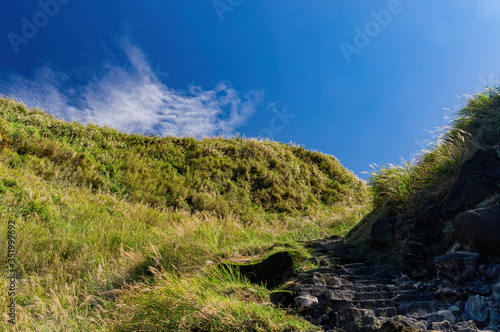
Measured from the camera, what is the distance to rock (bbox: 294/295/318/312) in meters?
3.41

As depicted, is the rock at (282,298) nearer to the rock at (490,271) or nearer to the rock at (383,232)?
the rock at (490,271)

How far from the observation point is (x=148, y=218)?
10594 mm

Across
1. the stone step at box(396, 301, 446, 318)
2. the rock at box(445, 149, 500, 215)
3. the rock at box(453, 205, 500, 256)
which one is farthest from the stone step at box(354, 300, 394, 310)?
the rock at box(445, 149, 500, 215)

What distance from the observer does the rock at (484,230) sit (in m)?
3.38

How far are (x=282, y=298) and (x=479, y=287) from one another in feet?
6.84

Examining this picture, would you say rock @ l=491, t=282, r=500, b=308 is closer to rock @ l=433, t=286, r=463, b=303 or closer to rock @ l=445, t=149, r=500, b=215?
rock @ l=433, t=286, r=463, b=303

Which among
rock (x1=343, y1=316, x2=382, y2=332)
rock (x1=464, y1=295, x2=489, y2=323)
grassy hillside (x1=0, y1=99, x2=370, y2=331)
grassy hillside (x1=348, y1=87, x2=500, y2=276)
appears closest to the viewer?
rock (x1=343, y1=316, x2=382, y2=332)

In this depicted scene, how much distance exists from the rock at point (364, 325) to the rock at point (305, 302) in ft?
1.99

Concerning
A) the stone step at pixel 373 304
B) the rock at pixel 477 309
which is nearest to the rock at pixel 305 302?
the stone step at pixel 373 304

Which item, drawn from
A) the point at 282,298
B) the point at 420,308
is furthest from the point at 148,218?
the point at 420,308

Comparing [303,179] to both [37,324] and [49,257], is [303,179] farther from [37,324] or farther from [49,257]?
[37,324]

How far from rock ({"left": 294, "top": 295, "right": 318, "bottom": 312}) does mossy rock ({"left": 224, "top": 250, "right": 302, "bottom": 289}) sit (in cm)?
124

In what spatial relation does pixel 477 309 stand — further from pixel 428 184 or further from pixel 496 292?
pixel 428 184

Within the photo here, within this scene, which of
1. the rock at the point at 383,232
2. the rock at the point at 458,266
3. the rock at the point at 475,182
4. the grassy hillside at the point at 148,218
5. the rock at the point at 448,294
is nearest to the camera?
the rock at the point at 448,294
